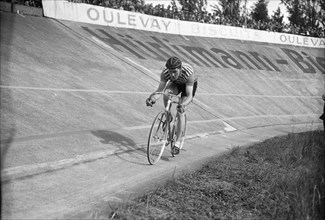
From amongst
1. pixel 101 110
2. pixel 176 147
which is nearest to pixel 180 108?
pixel 176 147

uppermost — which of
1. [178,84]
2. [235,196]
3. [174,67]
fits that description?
[174,67]

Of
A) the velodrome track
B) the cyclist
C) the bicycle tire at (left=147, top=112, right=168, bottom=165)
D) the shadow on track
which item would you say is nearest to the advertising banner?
the velodrome track

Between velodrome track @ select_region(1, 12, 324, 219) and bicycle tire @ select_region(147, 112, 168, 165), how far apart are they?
0.19 meters

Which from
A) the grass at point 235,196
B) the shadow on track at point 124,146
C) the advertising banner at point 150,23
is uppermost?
the advertising banner at point 150,23

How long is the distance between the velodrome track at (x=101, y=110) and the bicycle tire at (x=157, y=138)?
191 mm

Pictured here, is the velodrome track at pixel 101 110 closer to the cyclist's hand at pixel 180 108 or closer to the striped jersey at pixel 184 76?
the cyclist's hand at pixel 180 108

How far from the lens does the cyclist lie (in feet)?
19.8

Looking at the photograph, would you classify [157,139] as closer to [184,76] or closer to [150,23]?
[184,76]

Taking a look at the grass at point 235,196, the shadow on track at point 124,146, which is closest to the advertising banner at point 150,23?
the shadow on track at point 124,146

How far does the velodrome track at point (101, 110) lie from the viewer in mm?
4480

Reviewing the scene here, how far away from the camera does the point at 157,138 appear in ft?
19.8

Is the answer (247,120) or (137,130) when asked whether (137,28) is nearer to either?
(247,120)

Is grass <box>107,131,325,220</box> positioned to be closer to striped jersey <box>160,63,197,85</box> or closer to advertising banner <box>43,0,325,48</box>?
striped jersey <box>160,63,197,85</box>

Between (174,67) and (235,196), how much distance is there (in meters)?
2.51
